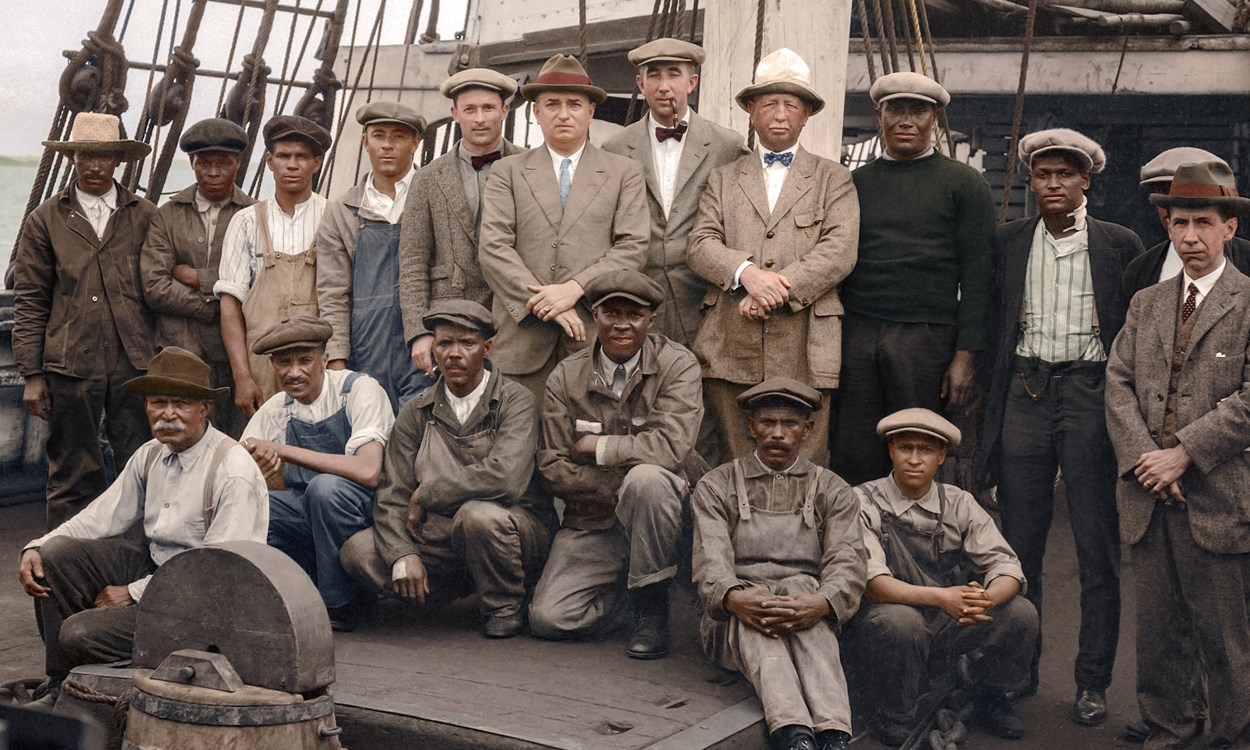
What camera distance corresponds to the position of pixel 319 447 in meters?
5.82

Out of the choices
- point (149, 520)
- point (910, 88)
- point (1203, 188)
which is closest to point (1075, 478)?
point (1203, 188)

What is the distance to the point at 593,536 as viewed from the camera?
5840mm

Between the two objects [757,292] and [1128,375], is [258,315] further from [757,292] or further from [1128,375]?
[1128,375]

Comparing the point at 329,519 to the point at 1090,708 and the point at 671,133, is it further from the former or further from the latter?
the point at 1090,708

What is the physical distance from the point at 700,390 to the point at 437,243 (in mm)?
1314

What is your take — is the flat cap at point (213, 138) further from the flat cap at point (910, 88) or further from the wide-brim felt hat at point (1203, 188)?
the wide-brim felt hat at point (1203, 188)

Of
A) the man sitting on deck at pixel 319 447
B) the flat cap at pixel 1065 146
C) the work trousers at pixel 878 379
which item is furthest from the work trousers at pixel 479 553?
the flat cap at pixel 1065 146

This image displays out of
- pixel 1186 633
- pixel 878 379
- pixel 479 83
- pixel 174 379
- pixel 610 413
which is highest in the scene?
pixel 479 83

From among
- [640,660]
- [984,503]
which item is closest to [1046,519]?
[640,660]

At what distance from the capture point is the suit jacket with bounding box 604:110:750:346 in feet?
20.0

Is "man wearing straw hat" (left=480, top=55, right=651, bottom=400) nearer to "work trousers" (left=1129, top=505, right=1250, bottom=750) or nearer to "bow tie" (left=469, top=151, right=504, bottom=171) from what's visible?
"bow tie" (left=469, top=151, right=504, bottom=171)

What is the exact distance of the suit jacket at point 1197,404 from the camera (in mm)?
5062

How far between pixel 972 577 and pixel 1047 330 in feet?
3.18

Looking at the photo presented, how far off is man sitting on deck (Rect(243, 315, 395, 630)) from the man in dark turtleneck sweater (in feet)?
6.11
